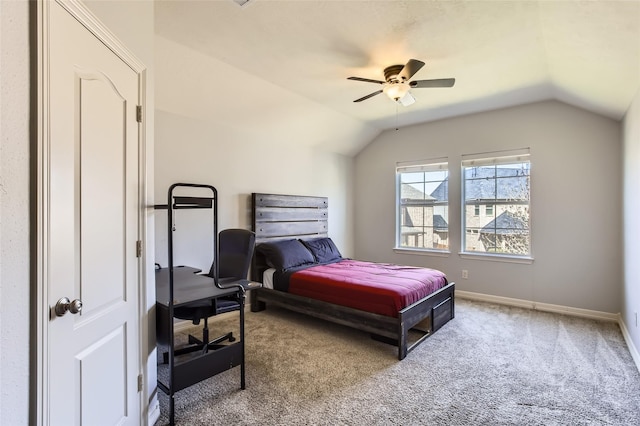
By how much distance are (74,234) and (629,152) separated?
4.51 meters

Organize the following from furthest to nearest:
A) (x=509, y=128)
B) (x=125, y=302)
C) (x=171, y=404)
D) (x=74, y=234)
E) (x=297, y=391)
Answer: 1. (x=509, y=128)
2. (x=297, y=391)
3. (x=171, y=404)
4. (x=125, y=302)
5. (x=74, y=234)

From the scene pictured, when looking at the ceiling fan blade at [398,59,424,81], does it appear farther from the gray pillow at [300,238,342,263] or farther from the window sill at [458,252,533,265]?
the window sill at [458,252,533,265]

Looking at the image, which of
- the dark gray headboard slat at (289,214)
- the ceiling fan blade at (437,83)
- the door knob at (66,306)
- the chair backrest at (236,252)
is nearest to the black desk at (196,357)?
the chair backrest at (236,252)

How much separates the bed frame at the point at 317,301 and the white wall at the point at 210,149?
20 cm

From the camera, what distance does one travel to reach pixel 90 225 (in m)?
1.40

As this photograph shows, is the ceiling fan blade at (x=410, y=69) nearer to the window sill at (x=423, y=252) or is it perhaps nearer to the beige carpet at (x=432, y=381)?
the beige carpet at (x=432, y=381)

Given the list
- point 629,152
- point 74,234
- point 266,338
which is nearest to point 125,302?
point 74,234

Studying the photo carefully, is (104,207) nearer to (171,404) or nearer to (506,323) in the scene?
(171,404)

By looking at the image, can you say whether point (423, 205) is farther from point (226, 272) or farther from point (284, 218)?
point (226, 272)

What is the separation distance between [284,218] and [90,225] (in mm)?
3171

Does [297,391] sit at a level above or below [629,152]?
below

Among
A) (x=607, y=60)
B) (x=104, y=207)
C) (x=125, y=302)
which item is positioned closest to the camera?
(x=104, y=207)

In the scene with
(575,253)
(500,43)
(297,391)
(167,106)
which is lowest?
(297,391)

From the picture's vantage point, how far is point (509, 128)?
14.0 ft
